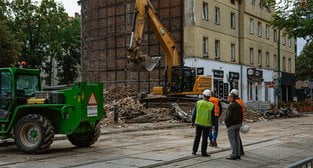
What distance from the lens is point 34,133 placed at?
14.2m

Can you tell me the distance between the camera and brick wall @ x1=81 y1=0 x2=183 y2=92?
137ft

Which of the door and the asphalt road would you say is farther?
the door

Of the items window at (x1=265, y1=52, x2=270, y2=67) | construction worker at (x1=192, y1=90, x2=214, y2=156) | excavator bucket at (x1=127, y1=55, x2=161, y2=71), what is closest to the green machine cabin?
construction worker at (x1=192, y1=90, x2=214, y2=156)

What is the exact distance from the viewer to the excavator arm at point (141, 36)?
30.0m

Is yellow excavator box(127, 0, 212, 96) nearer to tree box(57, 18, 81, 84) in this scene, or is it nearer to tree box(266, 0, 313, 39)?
tree box(266, 0, 313, 39)

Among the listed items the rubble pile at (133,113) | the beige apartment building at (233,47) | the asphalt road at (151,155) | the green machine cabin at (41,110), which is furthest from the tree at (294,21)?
the beige apartment building at (233,47)

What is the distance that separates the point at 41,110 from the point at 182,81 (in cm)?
1900

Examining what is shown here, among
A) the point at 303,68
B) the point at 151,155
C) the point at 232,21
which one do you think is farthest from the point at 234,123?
the point at 303,68

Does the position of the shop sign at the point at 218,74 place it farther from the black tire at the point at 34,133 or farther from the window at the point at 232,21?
the black tire at the point at 34,133

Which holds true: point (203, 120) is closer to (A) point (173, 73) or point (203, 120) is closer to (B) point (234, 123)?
(B) point (234, 123)

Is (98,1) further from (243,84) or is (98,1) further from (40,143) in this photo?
(40,143)

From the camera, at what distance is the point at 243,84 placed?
47.2 m

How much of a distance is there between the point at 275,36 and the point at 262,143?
40385 millimetres

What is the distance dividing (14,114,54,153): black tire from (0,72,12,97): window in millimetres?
1130
